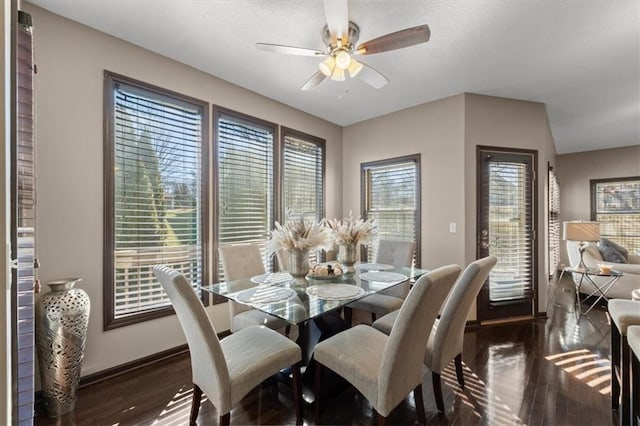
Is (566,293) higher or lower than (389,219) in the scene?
lower

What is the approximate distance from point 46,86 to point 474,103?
3.94 m

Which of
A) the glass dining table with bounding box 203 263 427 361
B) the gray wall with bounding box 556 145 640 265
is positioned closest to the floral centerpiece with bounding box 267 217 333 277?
the glass dining table with bounding box 203 263 427 361

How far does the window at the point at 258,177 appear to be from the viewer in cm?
300

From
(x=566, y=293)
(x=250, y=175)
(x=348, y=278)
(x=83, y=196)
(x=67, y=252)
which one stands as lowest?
(x=566, y=293)

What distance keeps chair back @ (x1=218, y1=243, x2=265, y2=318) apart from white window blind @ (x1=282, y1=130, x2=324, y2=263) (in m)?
0.95

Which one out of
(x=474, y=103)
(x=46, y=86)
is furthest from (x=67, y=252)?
(x=474, y=103)

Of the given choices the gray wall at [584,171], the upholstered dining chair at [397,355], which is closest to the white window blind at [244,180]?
the upholstered dining chair at [397,355]

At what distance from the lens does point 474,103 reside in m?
3.24

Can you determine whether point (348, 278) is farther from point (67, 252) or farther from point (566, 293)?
point (566, 293)

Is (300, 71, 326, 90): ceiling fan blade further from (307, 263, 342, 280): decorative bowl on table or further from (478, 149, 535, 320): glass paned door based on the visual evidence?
(478, 149, 535, 320): glass paned door

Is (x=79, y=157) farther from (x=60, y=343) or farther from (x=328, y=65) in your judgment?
(x=328, y=65)

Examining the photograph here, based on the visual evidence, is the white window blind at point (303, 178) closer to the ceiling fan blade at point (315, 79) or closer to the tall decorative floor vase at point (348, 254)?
the tall decorative floor vase at point (348, 254)

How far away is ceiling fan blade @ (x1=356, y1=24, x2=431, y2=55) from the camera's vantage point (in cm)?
167

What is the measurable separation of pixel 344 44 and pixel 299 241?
1.45 meters
